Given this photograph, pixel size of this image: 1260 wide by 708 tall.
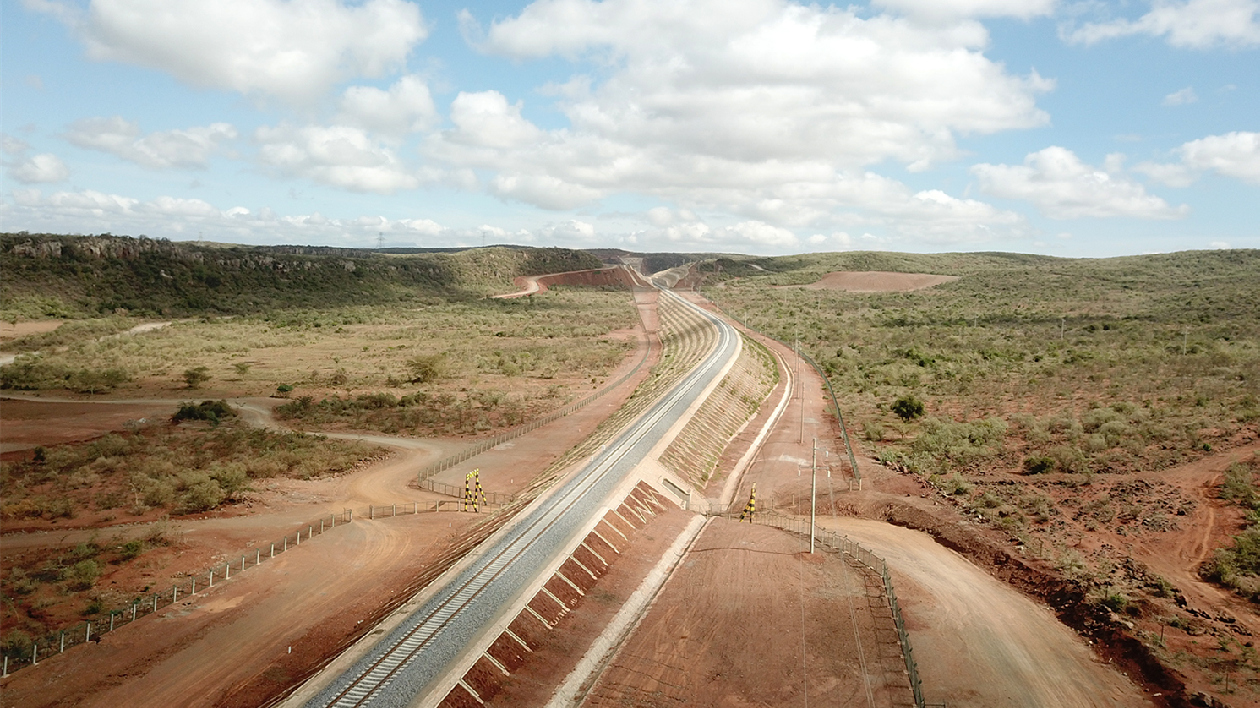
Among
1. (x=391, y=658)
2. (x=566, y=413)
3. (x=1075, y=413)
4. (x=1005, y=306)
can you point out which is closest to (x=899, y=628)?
(x=391, y=658)

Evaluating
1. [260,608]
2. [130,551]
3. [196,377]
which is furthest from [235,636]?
[196,377]

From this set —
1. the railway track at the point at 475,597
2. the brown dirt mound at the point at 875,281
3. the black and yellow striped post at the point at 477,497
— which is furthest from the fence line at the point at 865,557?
the brown dirt mound at the point at 875,281

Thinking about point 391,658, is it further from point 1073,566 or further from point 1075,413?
point 1075,413

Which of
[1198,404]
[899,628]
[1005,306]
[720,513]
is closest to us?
[899,628]

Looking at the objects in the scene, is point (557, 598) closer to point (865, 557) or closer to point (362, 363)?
point (865, 557)

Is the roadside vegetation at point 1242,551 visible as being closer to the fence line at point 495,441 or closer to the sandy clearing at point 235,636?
the sandy clearing at point 235,636

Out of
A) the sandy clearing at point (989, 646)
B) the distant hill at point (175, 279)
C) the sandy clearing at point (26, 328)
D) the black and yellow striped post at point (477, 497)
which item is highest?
the distant hill at point (175, 279)

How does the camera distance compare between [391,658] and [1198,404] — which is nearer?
[391,658]
